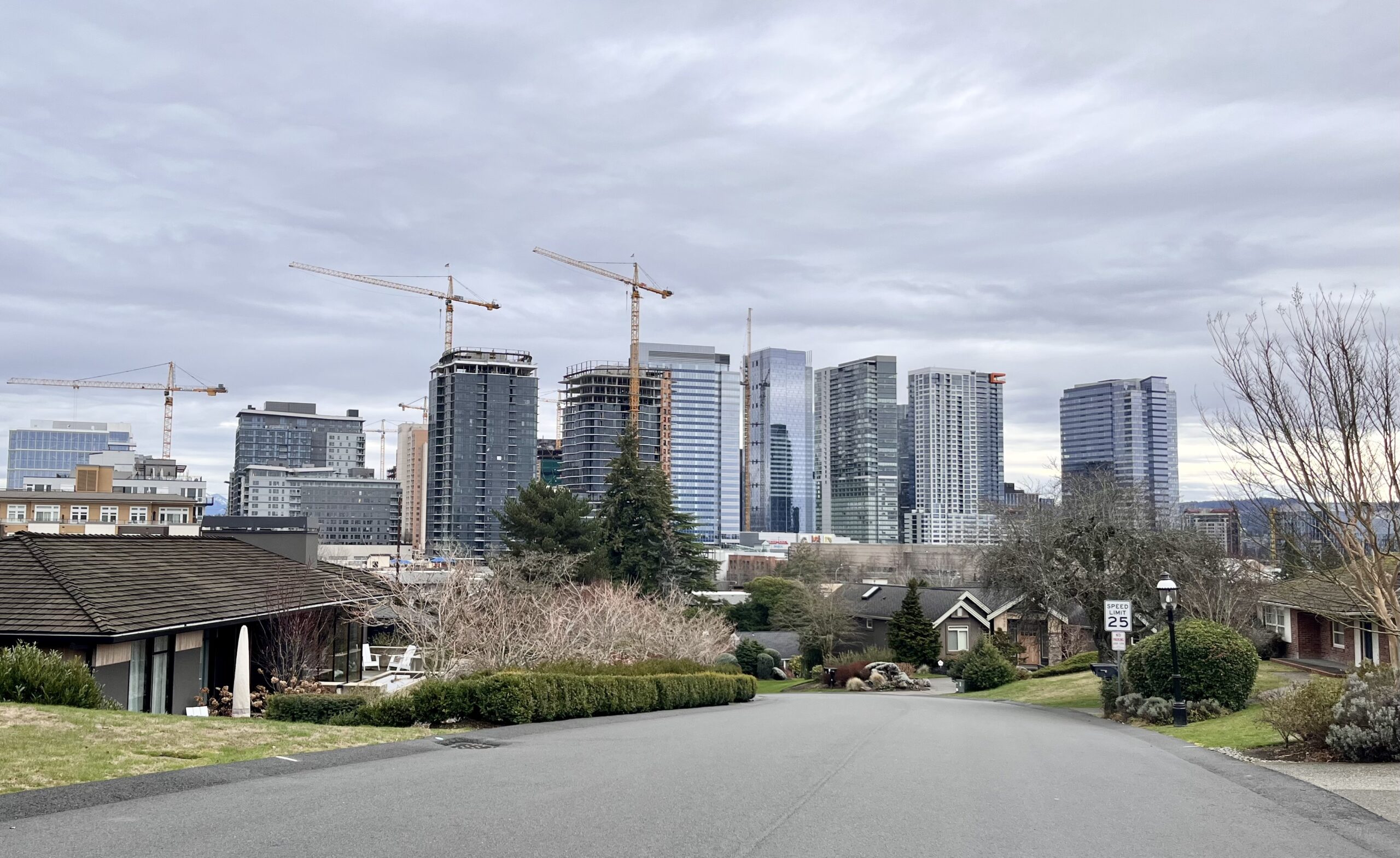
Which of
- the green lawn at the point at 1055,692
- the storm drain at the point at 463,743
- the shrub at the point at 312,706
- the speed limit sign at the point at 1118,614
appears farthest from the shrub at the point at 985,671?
the storm drain at the point at 463,743

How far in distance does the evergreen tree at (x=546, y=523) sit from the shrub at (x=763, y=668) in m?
11.9

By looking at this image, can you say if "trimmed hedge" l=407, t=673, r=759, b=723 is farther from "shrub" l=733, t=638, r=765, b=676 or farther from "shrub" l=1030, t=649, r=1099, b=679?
"shrub" l=733, t=638, r=765, b=676

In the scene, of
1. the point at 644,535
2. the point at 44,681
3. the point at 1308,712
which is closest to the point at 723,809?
the point at 1308,712

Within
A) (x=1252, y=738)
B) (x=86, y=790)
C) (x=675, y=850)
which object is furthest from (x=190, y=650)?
(x=1252, y=738)

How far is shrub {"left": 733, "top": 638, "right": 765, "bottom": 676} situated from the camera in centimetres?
6280

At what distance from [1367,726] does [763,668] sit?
50797 mm

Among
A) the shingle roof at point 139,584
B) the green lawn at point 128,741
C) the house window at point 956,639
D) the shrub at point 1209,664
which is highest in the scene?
the shingle roof at point 139,584

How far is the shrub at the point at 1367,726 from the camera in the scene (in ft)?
44.7

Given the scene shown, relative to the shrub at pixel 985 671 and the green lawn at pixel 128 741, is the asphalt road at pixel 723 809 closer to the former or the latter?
the green lawn at pixel 128 741

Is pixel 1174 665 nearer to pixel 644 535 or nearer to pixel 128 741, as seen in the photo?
pixel 128 741

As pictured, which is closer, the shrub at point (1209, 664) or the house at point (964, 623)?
the shrub at point (1209, 664)

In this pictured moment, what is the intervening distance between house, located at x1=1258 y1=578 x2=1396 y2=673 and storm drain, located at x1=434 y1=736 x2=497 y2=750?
935 inches

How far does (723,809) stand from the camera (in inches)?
375

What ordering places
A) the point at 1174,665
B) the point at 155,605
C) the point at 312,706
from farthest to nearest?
the point at 1174,665 → the point at 155,605 → the point at 312,706
